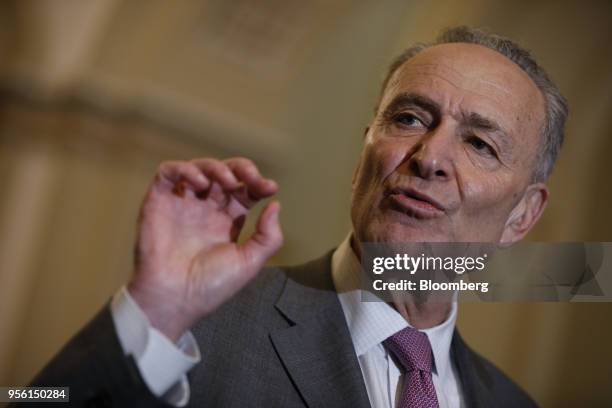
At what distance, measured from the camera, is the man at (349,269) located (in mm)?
1008

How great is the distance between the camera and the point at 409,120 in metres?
1.54

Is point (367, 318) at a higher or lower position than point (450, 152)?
lower

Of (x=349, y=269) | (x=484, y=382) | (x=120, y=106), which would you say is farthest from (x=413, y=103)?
(x=120, y=106)

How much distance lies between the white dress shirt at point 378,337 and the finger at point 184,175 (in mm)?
544

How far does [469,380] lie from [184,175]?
963mm

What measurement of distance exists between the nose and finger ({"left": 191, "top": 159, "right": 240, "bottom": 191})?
49 cm

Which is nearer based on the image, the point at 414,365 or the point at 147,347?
the point at 147,347

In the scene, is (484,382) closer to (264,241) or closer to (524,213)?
(524,213)

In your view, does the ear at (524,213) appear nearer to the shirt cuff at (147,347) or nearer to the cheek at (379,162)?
the cheek at (379,162)

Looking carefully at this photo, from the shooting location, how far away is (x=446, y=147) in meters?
1.43

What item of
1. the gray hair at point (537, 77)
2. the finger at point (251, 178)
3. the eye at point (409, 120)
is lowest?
the finger at point (251, 178)

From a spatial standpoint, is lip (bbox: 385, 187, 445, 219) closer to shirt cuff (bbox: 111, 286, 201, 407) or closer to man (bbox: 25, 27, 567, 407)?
man (bbox: 25, 27, 567, 407)

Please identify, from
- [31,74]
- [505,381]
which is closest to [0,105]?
[31,74]

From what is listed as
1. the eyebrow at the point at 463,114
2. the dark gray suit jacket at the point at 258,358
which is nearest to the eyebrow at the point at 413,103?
the eyebrow at the point at 463,114
